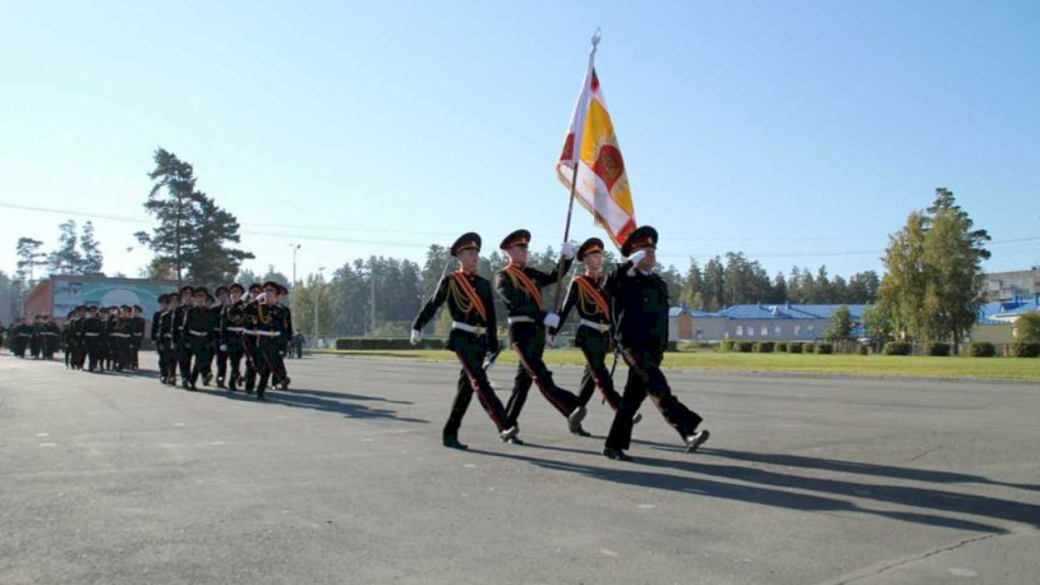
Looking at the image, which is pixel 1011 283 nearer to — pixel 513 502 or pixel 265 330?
pixel 265 330

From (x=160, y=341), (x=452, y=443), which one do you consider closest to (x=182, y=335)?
(x=160, y=341)

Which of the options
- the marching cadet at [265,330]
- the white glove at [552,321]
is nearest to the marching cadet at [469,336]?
the white glove at [552,321]

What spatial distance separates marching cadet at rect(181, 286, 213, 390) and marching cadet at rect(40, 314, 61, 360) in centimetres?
2629

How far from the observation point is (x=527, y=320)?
9578 mm

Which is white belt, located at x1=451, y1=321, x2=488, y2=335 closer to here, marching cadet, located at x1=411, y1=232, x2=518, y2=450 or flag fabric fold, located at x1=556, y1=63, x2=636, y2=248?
marching cadet, located at x1=411, y1=232, x2=518, y2=450

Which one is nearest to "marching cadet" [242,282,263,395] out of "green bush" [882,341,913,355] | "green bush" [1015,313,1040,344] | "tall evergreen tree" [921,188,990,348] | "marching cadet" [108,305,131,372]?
"marching cadet" [108,305,131,372]

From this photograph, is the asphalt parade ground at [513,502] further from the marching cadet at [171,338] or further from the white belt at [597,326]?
Answer: the marching cadet at [171,338]

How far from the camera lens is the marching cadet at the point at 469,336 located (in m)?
9.30

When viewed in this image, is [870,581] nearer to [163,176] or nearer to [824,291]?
[163,176]

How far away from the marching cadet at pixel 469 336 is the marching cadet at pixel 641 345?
1.31 metres

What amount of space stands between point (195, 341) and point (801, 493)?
14.8 meters

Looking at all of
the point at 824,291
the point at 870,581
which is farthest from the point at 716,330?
the point at 870,581

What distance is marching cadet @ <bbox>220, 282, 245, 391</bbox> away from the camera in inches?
699

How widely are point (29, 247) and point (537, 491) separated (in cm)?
16156
